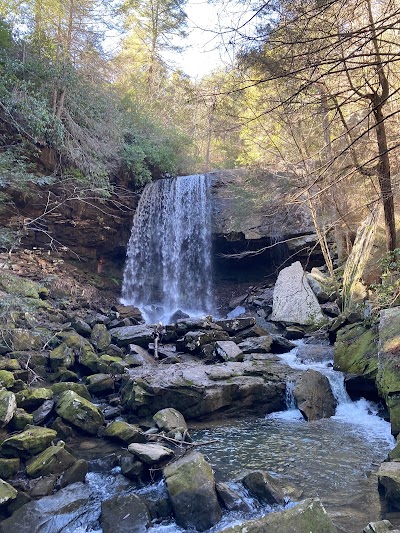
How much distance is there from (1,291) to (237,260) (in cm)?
932

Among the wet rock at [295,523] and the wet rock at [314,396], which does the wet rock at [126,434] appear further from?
the wet rock at [295,523]

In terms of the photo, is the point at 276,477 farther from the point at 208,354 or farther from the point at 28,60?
the point at 28,60

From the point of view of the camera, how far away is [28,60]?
10711 millimetres

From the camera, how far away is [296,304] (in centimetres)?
1049

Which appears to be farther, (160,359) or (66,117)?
(66,117)

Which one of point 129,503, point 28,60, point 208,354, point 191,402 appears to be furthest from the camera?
point 28,60

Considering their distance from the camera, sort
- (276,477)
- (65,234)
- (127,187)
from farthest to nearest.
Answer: (127,187)
(65,234)
(276,477)

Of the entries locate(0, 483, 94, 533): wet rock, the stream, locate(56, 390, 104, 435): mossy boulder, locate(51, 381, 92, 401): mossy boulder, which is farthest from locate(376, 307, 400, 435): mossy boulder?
locate(51, 381, 92, 401): mossy boulder

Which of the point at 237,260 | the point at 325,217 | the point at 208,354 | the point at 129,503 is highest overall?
the point at 325,217

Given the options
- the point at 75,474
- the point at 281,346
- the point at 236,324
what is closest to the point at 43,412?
the point at 75,474

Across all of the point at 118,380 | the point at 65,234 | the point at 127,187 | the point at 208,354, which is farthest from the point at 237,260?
the point at 118,380

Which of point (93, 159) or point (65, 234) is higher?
point (93, 159)

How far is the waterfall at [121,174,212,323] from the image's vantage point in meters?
14.0

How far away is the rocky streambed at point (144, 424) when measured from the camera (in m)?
3.43
